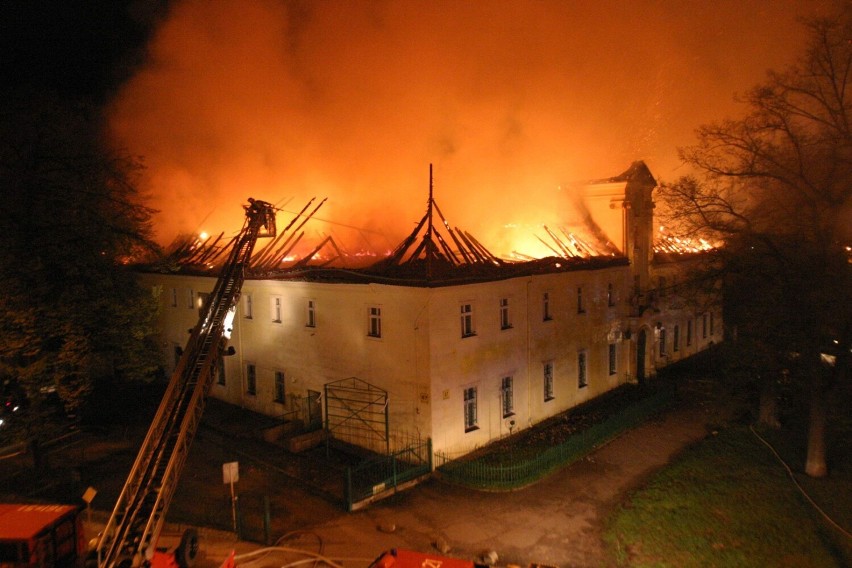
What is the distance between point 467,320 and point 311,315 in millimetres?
5182

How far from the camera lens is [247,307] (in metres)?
20.1

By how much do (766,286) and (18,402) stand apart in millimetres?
20178

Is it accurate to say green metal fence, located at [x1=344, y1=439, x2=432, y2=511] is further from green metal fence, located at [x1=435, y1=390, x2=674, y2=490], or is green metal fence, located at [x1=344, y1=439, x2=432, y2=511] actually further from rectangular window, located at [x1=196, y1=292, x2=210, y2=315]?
rectangular window, located at [x1=196, y1=292, x2=210, y2=315]

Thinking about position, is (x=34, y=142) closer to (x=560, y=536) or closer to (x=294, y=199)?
(x=294, y=199)

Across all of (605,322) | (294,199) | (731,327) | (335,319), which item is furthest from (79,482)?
(731,327)

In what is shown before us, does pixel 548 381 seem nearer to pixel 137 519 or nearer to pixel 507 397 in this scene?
pixel 507 397

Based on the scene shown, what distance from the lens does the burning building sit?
14.8 m

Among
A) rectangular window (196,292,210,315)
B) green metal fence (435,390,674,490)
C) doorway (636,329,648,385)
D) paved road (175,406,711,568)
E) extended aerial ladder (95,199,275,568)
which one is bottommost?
paved road (175,406,711,568)

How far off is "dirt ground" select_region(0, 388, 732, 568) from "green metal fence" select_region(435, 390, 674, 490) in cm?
26

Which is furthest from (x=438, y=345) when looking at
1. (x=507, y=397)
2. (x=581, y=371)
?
(x=581, y=371)

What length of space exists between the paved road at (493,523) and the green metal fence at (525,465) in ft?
0.76

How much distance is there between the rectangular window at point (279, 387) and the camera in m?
18.8

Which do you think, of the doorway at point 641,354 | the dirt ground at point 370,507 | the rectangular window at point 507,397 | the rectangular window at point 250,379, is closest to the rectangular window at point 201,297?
the rectangular window at point 250,379

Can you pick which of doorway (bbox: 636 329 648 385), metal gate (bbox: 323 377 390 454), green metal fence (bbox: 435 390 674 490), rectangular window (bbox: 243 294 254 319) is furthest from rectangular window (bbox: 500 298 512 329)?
doorway (bbox: 636 329 648 385)
